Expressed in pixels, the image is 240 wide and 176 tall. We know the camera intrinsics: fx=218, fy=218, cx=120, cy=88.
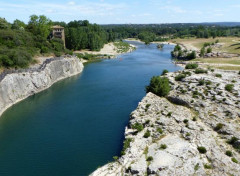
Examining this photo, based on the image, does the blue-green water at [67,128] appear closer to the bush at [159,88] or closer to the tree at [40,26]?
the bush at [159,88]

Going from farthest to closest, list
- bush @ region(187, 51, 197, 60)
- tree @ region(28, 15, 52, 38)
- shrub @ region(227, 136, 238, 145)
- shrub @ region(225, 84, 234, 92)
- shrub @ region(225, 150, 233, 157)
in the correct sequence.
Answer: bush @ region(187, 51, 197, 60) < tree @ region(28, 15, 52, 38) < shrub @ region(225, 84, 234, 92) < shrub @ region(227, 136, 238, 145) < shrub @ region(225, 150, 233, 157)

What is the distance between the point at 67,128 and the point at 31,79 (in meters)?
23.8

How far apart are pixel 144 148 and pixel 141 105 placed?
14080 mm

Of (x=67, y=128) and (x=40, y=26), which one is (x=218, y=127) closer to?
(x=67, y=128)

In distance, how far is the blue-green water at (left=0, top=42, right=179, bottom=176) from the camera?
2916 cm

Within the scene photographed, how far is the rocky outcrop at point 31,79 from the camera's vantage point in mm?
47562

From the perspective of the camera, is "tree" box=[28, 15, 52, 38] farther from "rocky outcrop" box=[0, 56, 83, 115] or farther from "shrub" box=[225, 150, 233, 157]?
"shrub" box=[225, 150, 233, 157]

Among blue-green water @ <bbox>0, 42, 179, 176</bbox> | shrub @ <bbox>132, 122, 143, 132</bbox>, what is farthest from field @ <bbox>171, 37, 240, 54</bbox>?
shrub @ <bbox>132, 122, 143, 132</bbox>

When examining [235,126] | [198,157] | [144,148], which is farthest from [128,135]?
[235,126]

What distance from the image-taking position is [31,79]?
56.1 metres

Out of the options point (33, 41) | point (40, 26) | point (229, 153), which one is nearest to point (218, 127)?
point (229, 153)

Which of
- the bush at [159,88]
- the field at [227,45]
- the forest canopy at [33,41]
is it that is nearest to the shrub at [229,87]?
the bush at [159,88]

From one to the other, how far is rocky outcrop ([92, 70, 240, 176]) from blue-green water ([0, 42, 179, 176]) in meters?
3.68

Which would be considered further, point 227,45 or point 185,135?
point 227,45
